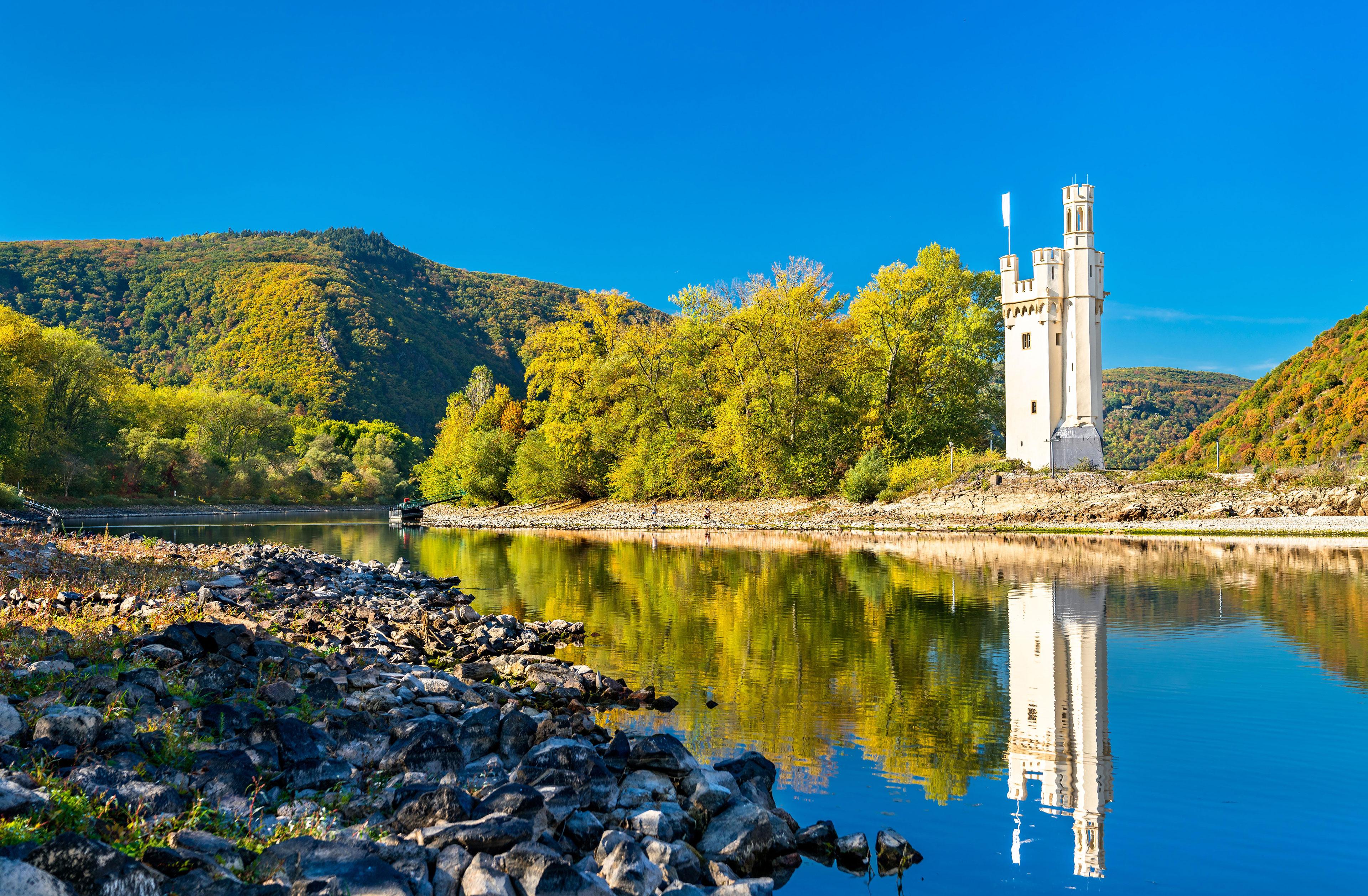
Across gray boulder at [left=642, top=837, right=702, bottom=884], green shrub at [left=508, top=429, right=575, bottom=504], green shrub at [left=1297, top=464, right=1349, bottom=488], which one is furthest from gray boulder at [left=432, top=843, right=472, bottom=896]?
green shrub at [left=508, top=429, right=575, bottom=504]

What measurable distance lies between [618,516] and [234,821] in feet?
161

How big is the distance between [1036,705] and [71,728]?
838 centimetres

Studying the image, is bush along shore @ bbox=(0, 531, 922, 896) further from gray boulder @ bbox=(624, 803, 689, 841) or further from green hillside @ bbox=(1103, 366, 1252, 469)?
green hillside @ bbox=(1103, 366, 1252, 469)

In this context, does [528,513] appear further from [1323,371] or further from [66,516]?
[1323,371]

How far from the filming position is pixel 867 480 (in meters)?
43.8

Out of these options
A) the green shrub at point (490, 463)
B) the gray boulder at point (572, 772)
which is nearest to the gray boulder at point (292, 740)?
the gray boulder at point (572, 772)

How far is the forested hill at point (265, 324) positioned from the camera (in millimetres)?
117375

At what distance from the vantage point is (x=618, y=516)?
53.8m

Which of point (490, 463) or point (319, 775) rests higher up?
point (490, 463)

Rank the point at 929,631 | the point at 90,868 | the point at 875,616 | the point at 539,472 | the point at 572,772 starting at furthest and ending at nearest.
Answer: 1. the point at 539,472
2. the point at 875,616
3. the point at 929,631
4. the point at 572,772
5. the point at 90,868

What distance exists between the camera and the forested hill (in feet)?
385

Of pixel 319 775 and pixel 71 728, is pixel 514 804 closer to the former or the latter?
pixel 319 775

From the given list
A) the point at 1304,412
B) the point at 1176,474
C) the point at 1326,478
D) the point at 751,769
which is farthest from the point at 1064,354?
the point at 751,769

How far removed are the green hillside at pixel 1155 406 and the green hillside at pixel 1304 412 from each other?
48.2 feet
